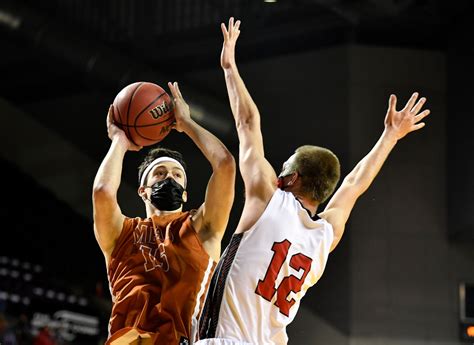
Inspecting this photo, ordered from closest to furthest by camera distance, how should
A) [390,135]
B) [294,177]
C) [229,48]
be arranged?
[294,177], [229,48], [390,135]

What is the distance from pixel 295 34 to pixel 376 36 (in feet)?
3.57

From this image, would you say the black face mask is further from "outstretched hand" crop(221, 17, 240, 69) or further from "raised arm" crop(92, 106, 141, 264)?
"outstretched hand" crop(221, 17, 240, 69)

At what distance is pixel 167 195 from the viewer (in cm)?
400

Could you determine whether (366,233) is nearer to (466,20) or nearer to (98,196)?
(466,20)

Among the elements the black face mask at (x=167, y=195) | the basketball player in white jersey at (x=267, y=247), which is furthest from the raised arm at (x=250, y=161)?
the black face mask at (x=167, y=195)

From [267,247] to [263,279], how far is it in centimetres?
12

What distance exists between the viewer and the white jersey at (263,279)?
120 inches

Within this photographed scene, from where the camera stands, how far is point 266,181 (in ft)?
10.2

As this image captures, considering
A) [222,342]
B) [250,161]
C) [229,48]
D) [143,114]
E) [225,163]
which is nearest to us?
[222,342]

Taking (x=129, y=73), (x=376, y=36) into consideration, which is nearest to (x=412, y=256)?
(x=376, y=36)

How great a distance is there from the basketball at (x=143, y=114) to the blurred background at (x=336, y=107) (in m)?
5.88

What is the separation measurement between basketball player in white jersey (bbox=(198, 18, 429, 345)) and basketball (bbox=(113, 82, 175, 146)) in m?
0.77

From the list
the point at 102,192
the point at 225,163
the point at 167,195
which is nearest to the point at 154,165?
the point at 167,195

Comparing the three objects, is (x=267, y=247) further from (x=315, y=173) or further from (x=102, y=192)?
(x=102, y=192)
